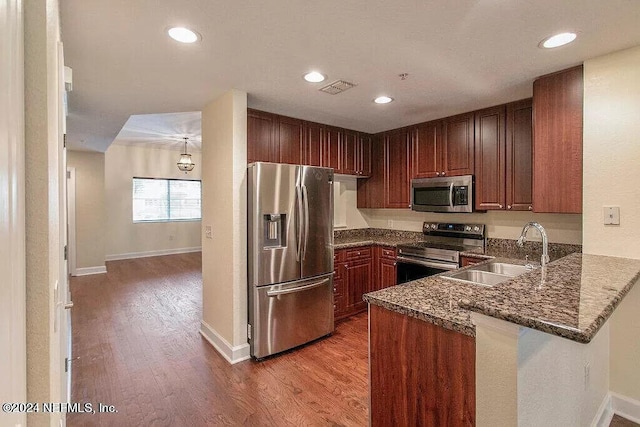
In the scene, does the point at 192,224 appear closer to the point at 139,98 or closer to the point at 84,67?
the point at 139,98

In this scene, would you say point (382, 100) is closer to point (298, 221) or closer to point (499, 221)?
point (298, 221)

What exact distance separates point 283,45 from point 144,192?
6.96 m

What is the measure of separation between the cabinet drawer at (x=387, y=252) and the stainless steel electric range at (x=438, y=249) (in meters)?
0.08

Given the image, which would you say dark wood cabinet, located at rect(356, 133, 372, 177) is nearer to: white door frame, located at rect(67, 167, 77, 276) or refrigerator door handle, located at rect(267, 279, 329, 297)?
refrigerator door handle, located at rect(267, 279, 329, 297)

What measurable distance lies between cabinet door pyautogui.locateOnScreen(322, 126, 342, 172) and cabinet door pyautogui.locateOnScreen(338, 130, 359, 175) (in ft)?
0.22

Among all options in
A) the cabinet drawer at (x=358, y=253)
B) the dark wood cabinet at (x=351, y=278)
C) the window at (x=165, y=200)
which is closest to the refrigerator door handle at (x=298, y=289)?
the dark wood cabinet at (x=351, y=278)

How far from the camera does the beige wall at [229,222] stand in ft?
8.91

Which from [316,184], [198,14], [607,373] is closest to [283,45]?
[198,14]

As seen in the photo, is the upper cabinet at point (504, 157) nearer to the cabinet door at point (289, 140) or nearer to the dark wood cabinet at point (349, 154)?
the dark wood cabinet at point (349, 154)

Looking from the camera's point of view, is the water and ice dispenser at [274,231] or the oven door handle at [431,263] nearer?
the water and ice dispenser at [274,231]

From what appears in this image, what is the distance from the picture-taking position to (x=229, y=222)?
2.76 m

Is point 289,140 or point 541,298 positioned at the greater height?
point 289,140

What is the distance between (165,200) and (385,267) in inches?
250

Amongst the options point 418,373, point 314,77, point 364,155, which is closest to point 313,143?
point 364,155
